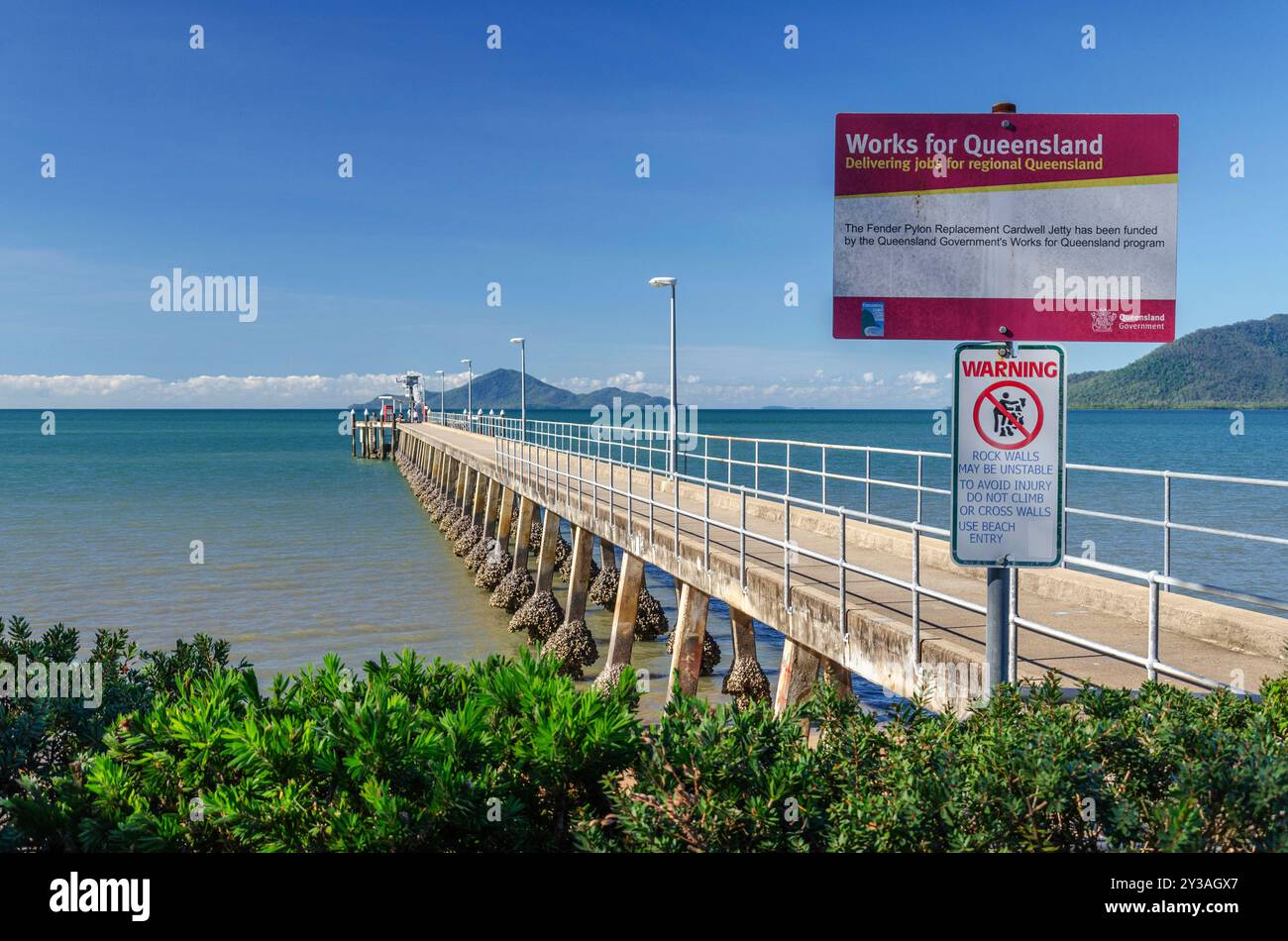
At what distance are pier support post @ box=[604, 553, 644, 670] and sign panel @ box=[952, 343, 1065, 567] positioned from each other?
1119 cm

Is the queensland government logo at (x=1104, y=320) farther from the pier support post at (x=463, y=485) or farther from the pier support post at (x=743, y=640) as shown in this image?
the pier support post at (x=463, y=485)

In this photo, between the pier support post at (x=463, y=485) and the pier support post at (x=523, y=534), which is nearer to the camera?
the pier support post at (x=523, y=534)

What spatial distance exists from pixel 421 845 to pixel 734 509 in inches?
568

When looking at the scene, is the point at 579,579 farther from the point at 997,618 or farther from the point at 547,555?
the point at 997,618

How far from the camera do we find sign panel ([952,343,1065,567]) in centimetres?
407

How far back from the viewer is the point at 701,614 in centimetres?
1220

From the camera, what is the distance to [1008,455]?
162 inches

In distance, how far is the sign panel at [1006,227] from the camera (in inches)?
161

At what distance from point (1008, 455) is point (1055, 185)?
41.4 inches

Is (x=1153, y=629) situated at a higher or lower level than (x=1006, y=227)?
lower

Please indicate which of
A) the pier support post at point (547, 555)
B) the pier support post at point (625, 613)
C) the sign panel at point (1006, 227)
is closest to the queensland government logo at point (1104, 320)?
the sign panel at point (1006, 227)

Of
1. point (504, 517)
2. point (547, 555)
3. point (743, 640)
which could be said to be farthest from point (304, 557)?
point (743, 640)

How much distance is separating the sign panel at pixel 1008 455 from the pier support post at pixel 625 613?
11.2 meters
